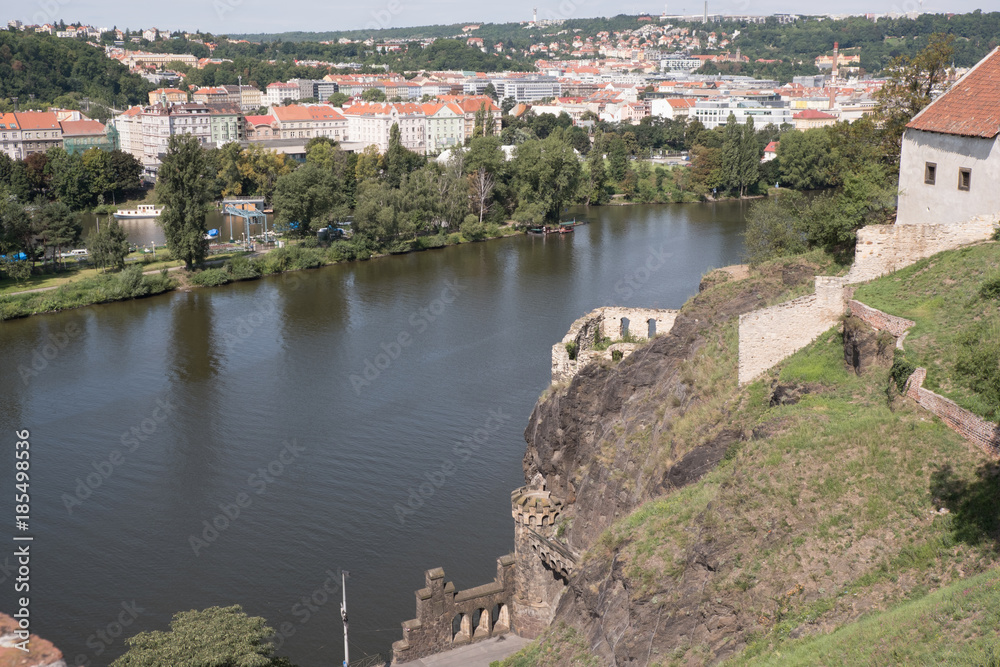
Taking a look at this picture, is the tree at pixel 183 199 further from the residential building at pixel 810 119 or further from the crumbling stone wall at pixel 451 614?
the residential building at pixel 810 119

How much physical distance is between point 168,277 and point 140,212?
2491 cm

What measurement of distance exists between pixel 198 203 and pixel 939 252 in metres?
39.5

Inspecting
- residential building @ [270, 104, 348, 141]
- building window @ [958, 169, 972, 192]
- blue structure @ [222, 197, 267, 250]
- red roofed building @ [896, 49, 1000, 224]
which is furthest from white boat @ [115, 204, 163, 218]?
building window @ [958, 169, 972, 192]

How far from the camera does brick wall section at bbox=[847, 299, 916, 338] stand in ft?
50.0

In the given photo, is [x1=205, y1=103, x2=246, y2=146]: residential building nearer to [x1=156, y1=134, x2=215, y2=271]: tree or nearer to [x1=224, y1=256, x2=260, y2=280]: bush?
[x1=156, y1=134, x2=215, y2=271]: tree

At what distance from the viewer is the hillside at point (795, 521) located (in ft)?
37.6

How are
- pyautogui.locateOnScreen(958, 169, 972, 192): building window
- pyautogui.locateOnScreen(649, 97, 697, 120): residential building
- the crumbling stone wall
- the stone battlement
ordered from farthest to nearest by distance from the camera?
pyautogui.locateOnScreen(649, 97, 697, 120): residential building → the stone battlement → the crumbling stone wall → pyautogui.locateOnScreen(958, 169, 972, 192): building window

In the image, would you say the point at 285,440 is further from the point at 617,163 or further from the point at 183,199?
the point at 617,163

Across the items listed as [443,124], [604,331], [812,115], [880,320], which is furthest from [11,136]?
[880,320]

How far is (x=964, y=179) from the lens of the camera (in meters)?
18.2

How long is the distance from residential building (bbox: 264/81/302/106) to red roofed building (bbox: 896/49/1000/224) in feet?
452

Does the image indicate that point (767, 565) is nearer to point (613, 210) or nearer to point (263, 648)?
point (263, 648)

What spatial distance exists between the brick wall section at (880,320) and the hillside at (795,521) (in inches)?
10.2

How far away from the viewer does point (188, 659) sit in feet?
50.7
